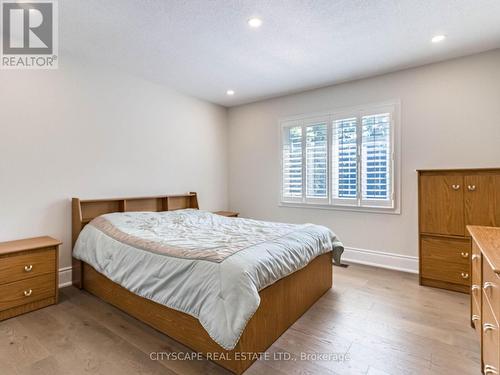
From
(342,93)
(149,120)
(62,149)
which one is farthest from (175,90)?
(342,93)

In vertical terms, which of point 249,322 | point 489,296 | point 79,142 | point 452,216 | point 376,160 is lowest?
point 249,322

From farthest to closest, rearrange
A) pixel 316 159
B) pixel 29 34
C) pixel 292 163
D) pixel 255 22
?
pixel 292 163 < pixel 316 159 < pixel 29 34 < pixel 255 22

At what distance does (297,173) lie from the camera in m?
4.32

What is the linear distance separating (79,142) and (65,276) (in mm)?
1553

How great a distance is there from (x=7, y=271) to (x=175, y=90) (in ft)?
10.1

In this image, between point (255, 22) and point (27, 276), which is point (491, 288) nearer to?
point (255, 22)

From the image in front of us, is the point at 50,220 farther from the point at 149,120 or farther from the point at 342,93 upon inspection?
the point at 342,93

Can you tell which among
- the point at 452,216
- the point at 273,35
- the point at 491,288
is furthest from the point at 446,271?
the point at 273,35

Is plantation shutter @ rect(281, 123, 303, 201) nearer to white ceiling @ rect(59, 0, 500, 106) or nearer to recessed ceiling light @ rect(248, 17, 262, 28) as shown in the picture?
white ceiling @ rect(59, 0, 500, 106)

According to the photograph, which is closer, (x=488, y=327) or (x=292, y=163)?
(x=488, y=327)

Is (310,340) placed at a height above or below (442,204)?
below

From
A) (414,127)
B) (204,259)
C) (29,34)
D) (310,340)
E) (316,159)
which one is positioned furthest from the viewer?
(316,159)

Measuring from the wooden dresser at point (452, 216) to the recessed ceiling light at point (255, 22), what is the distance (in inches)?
90.6

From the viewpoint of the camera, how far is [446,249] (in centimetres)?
280
